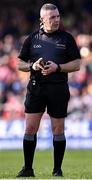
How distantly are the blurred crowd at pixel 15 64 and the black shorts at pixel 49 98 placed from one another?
30.8 ft

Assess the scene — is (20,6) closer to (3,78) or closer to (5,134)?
(3,78)

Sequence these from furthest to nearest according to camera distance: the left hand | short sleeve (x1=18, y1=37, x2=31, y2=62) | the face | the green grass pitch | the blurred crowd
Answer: the blurred crowd → the green grass pitch → short sleeve (x1=18, y1=37, x2=31, y2=62) → the face → the left hand

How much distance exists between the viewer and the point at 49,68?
10.5 m

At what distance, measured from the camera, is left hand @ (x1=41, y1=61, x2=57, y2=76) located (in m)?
10.5

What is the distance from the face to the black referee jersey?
14 cm

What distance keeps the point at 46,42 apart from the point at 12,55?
11.8m

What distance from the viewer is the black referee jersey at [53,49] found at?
35.5 feet

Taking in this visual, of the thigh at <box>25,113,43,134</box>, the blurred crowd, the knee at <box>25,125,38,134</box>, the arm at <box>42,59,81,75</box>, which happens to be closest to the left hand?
the arm at <box>42,59,81,75</box>

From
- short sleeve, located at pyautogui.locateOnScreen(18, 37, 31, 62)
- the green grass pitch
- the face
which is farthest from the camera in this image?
the green grass pitch

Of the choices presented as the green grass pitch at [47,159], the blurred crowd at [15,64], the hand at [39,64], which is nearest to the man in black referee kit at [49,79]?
the hand at [39,64]

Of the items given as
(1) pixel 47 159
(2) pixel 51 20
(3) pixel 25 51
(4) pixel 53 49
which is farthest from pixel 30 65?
(1) pixel 47 159

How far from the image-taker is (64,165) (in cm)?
1548

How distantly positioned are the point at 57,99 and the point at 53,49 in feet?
2.20

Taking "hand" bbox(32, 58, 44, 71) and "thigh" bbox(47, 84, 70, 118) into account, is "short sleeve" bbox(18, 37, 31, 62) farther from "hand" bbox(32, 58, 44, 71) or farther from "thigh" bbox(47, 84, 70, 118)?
"thigh" bbox(47, 84, 70, 118)
